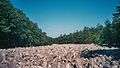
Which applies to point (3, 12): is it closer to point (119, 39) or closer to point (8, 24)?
point (8, 24)

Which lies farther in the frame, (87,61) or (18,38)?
(18,38)

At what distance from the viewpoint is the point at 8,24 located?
6138cm

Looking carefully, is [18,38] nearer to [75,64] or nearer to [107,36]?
[107,36]

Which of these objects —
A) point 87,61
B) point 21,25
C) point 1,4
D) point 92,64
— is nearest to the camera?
point 92,64

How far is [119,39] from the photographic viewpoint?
63438mm

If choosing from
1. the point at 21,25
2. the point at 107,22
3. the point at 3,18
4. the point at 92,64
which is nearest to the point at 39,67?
the point at 92,64

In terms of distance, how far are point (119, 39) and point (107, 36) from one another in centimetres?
1062

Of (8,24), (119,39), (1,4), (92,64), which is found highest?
(1,4)

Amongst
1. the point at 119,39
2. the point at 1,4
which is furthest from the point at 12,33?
the point at 119,39

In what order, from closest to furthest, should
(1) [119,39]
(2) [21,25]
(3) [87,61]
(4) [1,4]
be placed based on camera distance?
1. (3) [87,61]
2. (4) [1,4]
3. (1) [119,39]
4. (2) [21,25]

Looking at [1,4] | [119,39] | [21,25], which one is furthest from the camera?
[21,25]

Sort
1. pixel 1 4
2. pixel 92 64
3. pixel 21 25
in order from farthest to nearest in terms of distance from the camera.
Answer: pixel 21 25 → pixel 1 4 → pixel 92 64

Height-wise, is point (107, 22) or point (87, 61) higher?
point (107, 22)

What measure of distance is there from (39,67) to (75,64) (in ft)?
9.54
